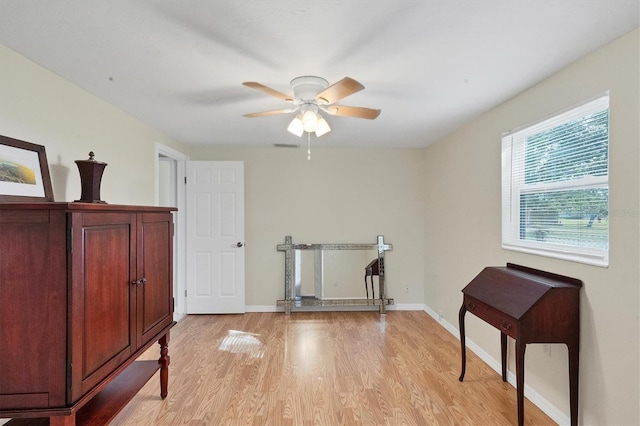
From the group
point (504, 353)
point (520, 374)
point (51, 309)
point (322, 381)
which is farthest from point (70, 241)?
point (504, 353)

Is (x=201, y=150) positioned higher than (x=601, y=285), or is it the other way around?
(x=201, y=150)

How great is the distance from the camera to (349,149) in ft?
15.5

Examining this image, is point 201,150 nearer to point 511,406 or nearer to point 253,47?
point 253,47

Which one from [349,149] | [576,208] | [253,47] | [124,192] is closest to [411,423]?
[576,208]

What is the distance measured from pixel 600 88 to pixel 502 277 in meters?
1.34

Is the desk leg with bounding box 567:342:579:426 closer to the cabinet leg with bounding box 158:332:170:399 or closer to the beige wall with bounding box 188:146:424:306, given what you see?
the cabinet leg with bounding box 158:332:170:399

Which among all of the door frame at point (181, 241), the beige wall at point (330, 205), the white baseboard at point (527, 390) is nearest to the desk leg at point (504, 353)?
the white baseboard at point (527, 390)

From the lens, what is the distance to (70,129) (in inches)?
89.7

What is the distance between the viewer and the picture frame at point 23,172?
1746 millimetres

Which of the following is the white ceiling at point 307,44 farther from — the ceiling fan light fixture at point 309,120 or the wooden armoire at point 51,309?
the wooden armoire at point 51,309

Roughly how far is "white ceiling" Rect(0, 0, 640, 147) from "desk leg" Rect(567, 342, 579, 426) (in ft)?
5.75

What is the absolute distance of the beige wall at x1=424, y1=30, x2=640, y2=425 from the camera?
5.58 ft

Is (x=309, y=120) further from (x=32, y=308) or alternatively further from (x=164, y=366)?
(x=164, y=366)

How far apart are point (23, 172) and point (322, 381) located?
2482 millimetres
